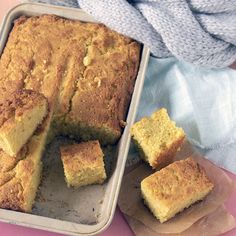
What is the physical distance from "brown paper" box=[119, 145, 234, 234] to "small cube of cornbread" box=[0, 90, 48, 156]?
0.32 m

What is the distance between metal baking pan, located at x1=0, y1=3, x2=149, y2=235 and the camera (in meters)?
1.56

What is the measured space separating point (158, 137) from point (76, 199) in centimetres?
29

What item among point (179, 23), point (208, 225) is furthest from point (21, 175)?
point (179, 23)

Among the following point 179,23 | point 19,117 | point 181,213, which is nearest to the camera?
point 19,117

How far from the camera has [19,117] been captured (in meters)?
1.59

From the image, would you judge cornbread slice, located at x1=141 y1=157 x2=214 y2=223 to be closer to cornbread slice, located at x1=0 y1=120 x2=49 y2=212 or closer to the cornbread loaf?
the cornbread loaf

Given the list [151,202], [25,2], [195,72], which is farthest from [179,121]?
[25,2]

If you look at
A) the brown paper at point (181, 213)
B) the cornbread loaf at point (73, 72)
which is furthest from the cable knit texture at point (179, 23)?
the brown paper at point (181, 213)

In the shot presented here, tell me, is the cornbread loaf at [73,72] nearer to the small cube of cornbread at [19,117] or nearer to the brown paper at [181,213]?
the small cube of cornbread at [19,117]

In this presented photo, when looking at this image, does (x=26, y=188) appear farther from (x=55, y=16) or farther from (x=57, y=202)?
(x=55, y=16)

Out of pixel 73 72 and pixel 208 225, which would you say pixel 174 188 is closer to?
pixel 208 225

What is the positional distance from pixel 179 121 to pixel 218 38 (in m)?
0.28

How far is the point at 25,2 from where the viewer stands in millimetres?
1900

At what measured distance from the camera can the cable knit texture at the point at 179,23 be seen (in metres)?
1.80
